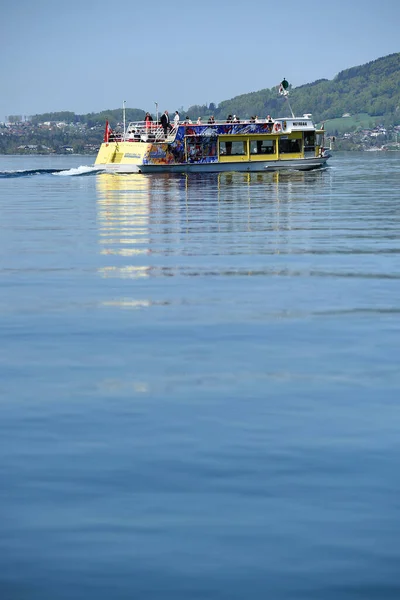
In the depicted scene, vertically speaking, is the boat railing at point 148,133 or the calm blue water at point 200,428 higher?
the boat railing at point 148,133

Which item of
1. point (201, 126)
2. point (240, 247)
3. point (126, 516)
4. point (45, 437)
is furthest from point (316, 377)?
point (201, 126)

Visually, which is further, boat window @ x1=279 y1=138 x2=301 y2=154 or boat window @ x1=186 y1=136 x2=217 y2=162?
boat window @ x1=279 y1=138 x2=301 y2=154

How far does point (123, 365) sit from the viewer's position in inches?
527

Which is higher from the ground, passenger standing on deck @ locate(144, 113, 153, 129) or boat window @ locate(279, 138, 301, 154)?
passenger standing on deck @ locate(144, 113, 153, 129)

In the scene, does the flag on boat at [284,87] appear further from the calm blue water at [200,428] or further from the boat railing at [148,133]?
the calm blue water at [200,428]

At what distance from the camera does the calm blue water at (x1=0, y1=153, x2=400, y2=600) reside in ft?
23.5

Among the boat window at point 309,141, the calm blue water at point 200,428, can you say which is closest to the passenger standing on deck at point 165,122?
the boat window at point 309,141

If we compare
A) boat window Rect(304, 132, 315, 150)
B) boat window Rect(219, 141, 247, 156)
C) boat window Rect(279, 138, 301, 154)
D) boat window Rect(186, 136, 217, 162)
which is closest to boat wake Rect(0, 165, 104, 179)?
boat window Rect(186, 136, 217, 162)

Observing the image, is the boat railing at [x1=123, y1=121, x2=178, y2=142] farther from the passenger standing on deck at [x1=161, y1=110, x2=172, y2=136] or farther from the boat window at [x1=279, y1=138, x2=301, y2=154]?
the boat window at [x1=279, y1=138, x2=301, y2=154]

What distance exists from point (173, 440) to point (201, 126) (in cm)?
7573

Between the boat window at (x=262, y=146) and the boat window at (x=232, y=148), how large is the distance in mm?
636

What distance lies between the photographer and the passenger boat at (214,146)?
84250 millimetres

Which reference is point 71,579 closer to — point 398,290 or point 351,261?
point 398,290

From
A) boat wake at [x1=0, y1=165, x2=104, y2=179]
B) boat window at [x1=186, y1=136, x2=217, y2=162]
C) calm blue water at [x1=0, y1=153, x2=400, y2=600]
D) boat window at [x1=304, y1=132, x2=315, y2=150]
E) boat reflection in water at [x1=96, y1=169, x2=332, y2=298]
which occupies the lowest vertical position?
calm blue water at [x1=0, y1=153, x2=400, y2=600]
